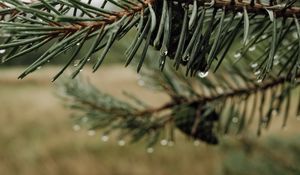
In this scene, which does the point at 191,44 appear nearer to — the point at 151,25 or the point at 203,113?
the point at 151,25

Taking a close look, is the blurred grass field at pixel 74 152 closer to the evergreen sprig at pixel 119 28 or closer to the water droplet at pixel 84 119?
the water droplet at pixel 84 119

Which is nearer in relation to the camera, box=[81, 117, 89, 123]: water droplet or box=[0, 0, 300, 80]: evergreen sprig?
box=[0, 0, 300, 80]: evergreen sprig

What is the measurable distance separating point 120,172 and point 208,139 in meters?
4.26

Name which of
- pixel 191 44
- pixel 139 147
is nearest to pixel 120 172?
pixel 139 147

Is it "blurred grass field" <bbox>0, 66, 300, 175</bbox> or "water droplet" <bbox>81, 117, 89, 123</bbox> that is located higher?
"water droplet" <bbox>81, 117, 89, 123</bbox>

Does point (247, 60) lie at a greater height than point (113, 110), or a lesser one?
greater

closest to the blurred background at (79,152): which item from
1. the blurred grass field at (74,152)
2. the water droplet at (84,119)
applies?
the blurred grass field at (74,152)

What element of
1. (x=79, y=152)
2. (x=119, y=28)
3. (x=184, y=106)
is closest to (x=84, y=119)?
(x=184, y=106)

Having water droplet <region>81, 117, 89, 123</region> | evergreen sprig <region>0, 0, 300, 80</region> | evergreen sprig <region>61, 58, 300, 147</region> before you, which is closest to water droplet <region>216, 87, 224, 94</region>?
evergreen sprig <region>61, 58, 300, 147</region>

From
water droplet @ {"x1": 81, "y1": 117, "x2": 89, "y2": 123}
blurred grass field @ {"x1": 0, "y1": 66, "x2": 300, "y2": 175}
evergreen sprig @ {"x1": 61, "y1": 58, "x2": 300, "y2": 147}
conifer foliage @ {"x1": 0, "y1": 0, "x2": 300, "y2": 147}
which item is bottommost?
blurred grass field @ {"x1": 0, "y1": 66, "x2": 300, "y2": 175}

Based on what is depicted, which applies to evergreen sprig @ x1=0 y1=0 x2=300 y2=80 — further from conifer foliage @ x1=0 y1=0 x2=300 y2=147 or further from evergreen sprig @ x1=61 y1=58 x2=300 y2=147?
evergreen sprig @ x1=61 y1=58 x2=300 y2=147

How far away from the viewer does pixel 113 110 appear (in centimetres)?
80

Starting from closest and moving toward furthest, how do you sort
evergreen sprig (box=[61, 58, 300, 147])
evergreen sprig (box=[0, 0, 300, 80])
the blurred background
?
1. evergreen sprig (box=[0, 0, 300, 80])
2. evergreen sprig (box=[61, 58, 300, 147])
3. the blurred background

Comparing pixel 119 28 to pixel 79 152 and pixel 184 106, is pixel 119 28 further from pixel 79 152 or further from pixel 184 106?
pixel 79 152
